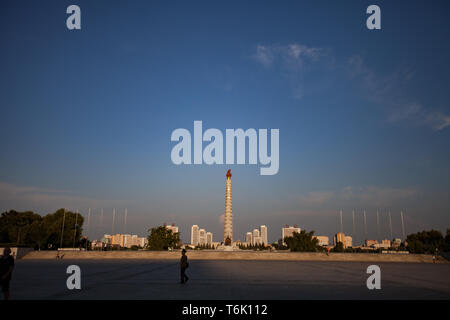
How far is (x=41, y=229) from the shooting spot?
2179 inches

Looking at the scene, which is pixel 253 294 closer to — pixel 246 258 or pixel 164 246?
pixel 246 258

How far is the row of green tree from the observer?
5509 cm

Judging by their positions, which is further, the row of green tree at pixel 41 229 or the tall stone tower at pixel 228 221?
the tall stone tower at pixel 228 221

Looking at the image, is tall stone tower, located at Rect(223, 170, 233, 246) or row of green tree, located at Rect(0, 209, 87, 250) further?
tall stone tower, located at Rect(223, 170, 233, 246)

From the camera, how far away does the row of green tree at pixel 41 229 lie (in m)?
55.1

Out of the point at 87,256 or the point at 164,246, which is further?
the point at 164,246

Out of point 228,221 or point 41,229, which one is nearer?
point 41,229

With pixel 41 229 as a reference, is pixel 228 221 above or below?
above

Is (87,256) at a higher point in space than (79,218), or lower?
lower

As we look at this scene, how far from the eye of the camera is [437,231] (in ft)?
263
